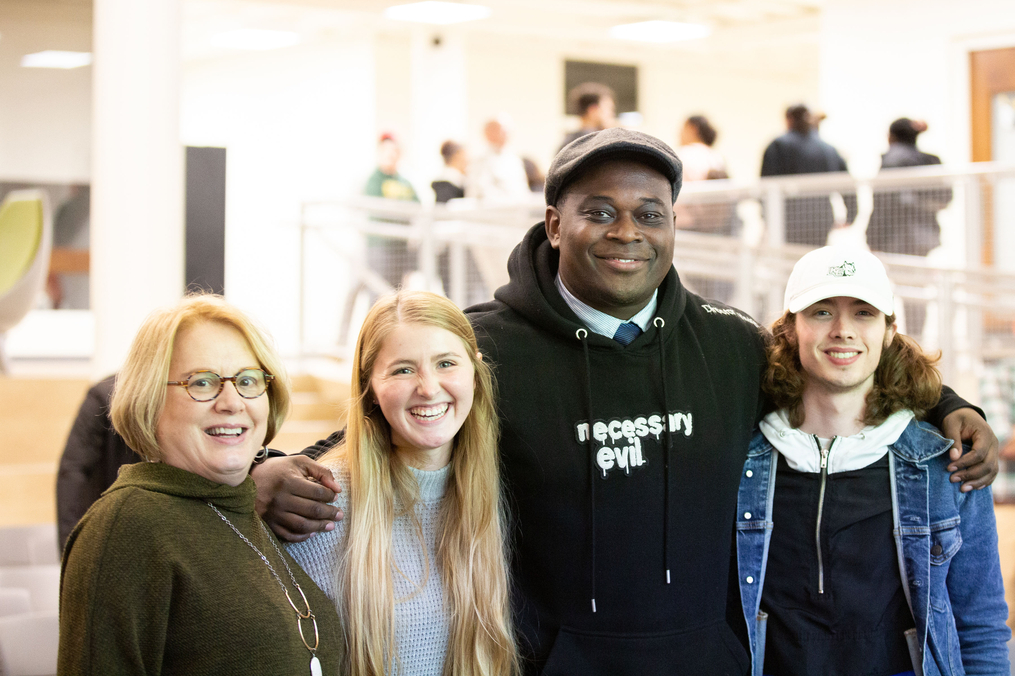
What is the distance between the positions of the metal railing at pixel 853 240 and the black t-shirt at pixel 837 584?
333 centimetres

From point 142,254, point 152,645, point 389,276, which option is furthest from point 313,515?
point 389,276

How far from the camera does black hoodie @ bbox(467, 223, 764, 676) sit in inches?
88.1

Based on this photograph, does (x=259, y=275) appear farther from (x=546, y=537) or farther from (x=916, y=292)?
(x=546, y=537)

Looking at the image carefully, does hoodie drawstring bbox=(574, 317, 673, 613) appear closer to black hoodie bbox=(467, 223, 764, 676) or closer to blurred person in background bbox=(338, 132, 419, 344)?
black hoodie bbox=(467, 223, 764, 676)

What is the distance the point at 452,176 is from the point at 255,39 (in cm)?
612

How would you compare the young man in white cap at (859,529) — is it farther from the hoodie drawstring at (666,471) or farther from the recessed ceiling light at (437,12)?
the recessed ceiling light at (437,12)

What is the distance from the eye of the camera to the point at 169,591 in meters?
1.67

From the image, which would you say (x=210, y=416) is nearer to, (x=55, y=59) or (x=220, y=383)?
(x=220, y=383)

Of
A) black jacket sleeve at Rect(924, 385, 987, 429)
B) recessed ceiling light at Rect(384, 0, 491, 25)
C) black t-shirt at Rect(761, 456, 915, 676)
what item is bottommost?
black t-shirt at Rect(761, 456, 915, 676)

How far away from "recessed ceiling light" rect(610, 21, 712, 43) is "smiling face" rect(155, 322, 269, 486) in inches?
433

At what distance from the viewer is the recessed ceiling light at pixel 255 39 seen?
13141 mm

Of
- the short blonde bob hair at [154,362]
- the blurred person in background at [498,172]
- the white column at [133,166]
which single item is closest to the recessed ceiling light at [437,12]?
the blurred person in background at [498,172]

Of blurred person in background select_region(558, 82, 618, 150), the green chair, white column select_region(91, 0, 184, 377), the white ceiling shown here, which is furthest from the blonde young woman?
the white ceiling

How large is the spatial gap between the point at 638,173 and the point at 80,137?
19.9 feet
